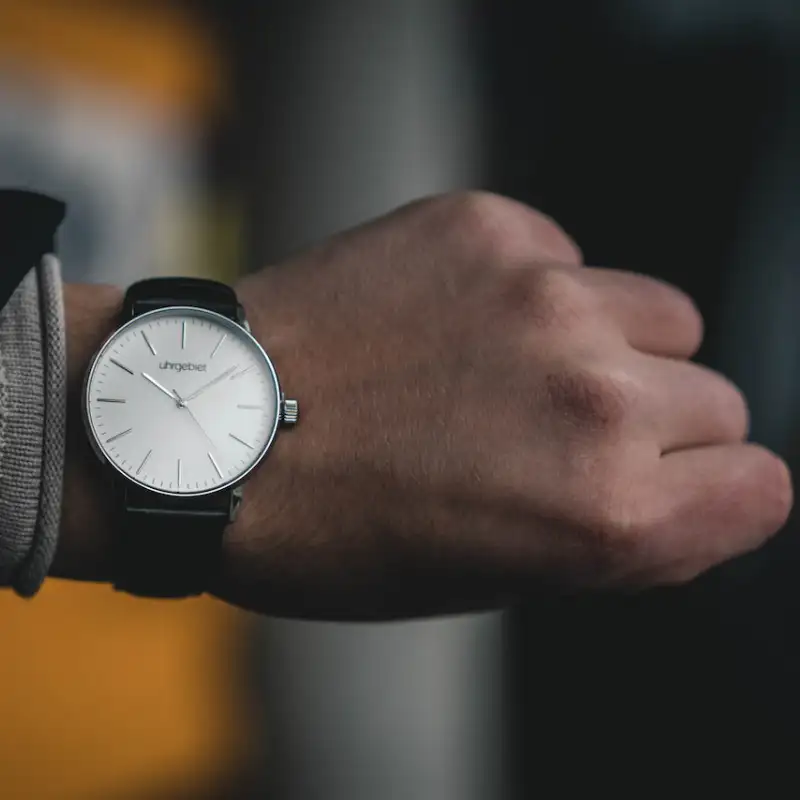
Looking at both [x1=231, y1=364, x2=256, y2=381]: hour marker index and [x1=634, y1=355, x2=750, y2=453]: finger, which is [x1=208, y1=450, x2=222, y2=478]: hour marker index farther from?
[x1=634, y1=355, x2=750, y2=453]: finger

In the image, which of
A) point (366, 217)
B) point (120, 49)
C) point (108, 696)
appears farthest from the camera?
point (366, 217)

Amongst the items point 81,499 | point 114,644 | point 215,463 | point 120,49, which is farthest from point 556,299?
point 120,49

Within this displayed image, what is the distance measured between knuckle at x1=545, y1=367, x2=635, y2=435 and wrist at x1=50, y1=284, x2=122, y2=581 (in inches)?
13.9

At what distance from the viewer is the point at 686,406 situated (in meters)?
0.79

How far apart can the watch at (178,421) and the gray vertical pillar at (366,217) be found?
4.63 ft

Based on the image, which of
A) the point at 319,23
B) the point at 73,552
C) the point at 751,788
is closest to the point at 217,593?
the point at 73,552

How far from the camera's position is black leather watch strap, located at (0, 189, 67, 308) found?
72cm

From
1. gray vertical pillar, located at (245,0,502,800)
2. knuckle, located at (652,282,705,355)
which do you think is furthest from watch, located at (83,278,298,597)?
gray vertical pillar, located at (245,0,502,800)

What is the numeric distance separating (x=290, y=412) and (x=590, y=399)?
23cm

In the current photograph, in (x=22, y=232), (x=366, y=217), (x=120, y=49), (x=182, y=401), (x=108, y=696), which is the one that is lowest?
(x=108, y=696)

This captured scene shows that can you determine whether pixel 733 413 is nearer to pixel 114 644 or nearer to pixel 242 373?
pixel 242 373

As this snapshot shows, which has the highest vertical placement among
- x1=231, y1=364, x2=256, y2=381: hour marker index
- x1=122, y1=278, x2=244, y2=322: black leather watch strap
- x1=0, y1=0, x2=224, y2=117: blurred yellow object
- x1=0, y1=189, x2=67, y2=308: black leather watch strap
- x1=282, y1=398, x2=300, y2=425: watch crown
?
x1=0, y1=0, x2=224, y2=117: blurred yellow object

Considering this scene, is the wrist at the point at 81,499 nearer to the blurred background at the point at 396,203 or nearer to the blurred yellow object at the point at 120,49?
the blurred background at the point at 396,203

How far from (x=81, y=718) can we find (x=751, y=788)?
1.16 meters
